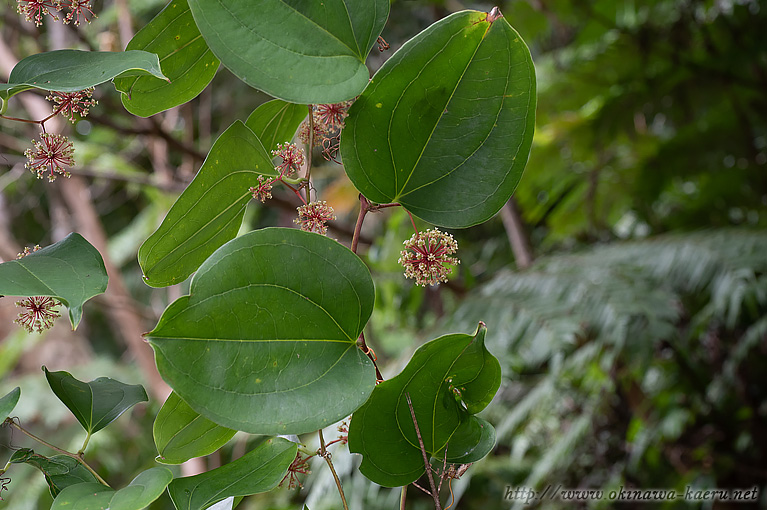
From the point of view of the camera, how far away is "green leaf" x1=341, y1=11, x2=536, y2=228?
0.25m

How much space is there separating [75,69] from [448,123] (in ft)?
0.55

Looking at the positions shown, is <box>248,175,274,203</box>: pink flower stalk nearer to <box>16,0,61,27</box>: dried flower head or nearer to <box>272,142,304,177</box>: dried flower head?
<box>272,142,304,177</box>: dried flower head

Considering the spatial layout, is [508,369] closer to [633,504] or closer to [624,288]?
[624,288]

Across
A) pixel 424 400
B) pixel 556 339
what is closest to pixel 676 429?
pixel 556 339

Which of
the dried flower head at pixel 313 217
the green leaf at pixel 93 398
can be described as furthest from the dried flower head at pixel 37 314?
the dried flower head at pixel 313 217

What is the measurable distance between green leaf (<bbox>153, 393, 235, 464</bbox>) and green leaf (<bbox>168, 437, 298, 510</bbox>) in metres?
0.02

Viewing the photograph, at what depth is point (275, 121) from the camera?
35 centimetres

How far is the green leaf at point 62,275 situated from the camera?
0.23m

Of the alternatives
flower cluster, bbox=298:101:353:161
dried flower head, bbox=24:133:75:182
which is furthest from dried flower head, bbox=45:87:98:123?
flower cluster, bbox=298:101:353:161

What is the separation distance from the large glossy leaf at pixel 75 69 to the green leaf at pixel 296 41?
0.03 metres

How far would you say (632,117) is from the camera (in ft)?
4.92

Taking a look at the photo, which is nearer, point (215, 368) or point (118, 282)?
point (215, 368)

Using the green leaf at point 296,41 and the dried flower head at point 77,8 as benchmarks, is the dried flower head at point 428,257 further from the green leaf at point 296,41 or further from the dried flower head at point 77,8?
the dried flower head at point 77,8

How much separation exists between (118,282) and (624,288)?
1.49 meters
